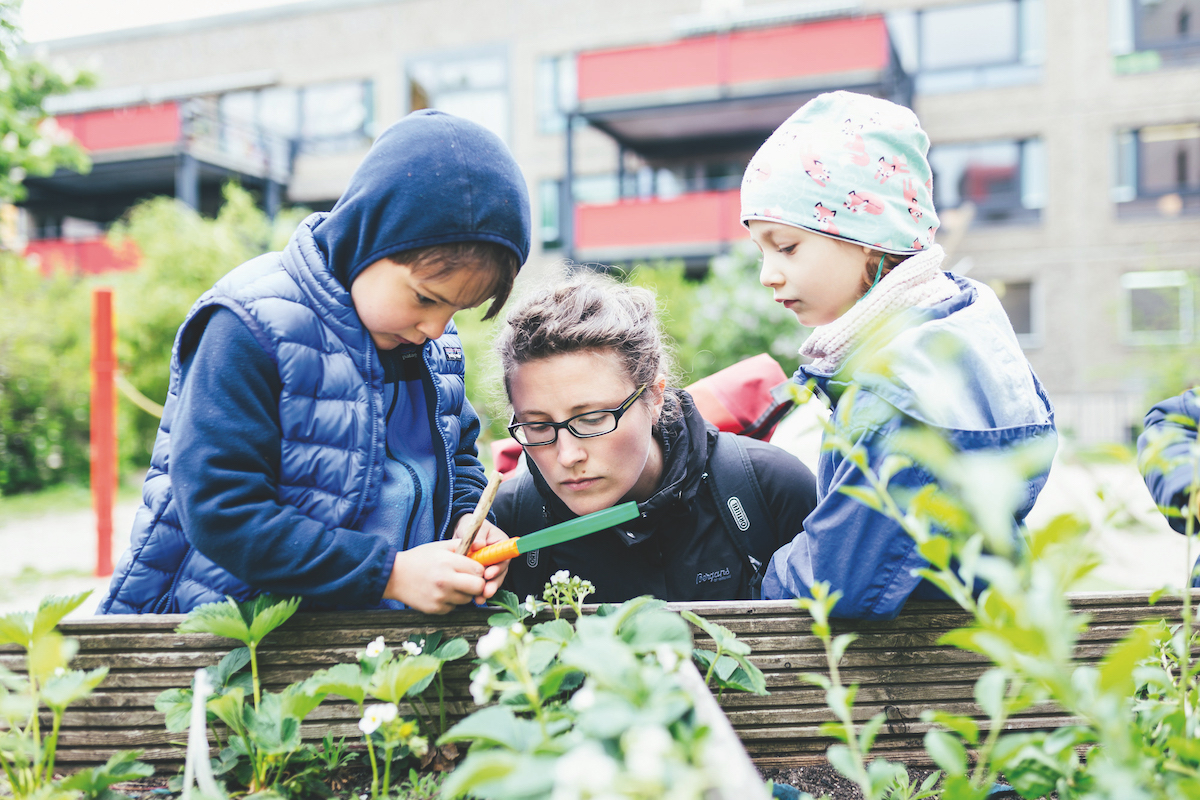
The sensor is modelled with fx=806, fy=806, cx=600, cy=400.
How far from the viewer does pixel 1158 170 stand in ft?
48.5

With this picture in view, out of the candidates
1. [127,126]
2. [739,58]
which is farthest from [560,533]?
[127,126]

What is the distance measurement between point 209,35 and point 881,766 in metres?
25.4

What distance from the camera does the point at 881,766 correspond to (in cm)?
60

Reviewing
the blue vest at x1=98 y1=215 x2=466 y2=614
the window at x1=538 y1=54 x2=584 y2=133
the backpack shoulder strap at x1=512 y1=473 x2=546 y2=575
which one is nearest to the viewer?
the blue vest at x1=98 y1=215 x2=466 y2=614

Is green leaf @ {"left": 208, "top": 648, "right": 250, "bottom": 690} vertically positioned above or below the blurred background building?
below

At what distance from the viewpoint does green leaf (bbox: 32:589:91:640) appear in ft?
2.70

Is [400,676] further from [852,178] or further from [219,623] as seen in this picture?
[852,178]

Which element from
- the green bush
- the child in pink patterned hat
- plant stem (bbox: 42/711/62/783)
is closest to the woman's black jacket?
the child in pink patterned hat

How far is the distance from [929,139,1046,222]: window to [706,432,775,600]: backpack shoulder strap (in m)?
15.2

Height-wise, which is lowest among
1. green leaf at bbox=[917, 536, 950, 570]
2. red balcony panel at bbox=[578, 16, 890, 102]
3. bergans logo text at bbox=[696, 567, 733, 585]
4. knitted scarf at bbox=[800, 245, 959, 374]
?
bergans logo text at bbox=[696, 567, 733, 585]

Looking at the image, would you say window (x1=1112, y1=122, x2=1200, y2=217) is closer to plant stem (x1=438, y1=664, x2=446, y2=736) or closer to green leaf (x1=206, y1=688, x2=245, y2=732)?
plant stem (x1=438, y1=664, x2=446, y2=736)

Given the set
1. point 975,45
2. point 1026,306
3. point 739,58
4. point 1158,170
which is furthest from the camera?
point 1026,306

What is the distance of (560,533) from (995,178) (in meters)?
16.7

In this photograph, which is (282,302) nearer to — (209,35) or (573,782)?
(573,782)
